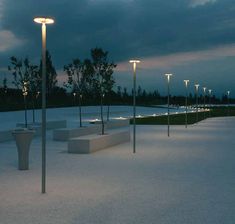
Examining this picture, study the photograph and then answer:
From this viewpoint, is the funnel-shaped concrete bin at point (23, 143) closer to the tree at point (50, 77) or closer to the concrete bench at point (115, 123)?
the concrete bench at point (115, 123)

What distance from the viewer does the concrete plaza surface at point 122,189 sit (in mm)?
8453

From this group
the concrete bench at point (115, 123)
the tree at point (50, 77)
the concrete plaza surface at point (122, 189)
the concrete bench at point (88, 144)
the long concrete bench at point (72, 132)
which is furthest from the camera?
the tree at point (50, 77)

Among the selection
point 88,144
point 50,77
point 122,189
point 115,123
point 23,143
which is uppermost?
point 50,77

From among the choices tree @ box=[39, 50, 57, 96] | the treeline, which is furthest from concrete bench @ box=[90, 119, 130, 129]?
tree @ box=[39, 50, 57, 96]

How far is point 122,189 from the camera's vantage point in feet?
36.1

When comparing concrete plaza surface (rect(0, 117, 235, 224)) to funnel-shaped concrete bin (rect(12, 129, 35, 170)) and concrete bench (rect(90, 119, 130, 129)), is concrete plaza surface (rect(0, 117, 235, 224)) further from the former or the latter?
concrete bench (rect(90, 119, 130, 129))

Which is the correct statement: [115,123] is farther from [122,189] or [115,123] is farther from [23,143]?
[122,189]

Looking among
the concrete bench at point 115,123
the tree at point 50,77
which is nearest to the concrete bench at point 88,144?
the concrete bench at point 115,123

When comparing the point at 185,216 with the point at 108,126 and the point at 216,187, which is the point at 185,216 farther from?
the point at 108,126

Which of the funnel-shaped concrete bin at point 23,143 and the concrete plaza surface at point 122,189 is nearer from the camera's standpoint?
the concrete plaza surface at point 122,189

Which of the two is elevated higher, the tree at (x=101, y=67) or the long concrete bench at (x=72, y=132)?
the tree at (x=101, y=67)

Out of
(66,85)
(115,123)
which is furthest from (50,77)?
(115,123)

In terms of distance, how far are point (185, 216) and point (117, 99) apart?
97851mm

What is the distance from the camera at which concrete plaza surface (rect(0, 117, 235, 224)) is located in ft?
27.7
